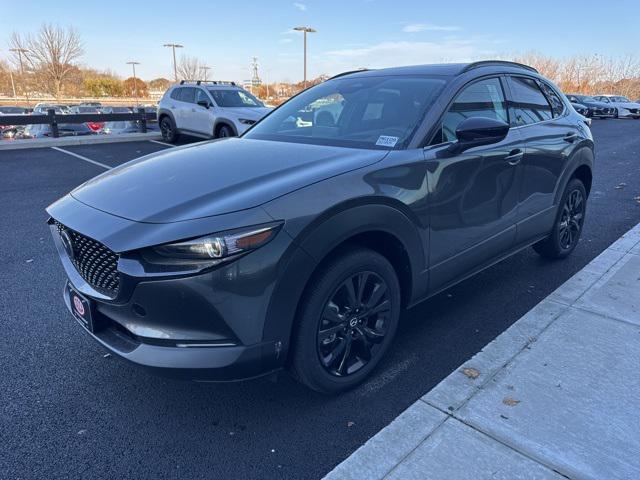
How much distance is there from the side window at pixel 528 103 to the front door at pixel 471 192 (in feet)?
0.64

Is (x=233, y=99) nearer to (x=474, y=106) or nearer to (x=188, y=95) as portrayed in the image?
(x=188, y=95)

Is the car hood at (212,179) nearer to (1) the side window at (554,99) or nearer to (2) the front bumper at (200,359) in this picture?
(2) the front bumper at (200,359)

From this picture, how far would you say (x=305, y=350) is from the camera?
2.36m

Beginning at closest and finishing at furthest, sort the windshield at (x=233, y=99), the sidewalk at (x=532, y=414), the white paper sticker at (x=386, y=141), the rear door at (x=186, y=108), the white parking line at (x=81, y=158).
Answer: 1. the sidewalk at (x=532, y=414)
2. the white paper sticker at (x=386, y=141)
3. the white parking line at (x=81, y=158)
4. the windshield at (x=233, y=99)
5. the rear door at (x=186, y=108)

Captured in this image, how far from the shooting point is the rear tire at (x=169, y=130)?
546 inches

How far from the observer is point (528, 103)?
395cm

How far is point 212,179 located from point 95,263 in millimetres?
685

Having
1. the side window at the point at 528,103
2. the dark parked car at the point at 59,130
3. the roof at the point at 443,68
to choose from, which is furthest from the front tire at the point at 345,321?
the dark parked car at the point at 59,130

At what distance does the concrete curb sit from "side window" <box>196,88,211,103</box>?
3.12m

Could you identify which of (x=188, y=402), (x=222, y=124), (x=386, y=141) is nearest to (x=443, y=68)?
(x=386, y=141)

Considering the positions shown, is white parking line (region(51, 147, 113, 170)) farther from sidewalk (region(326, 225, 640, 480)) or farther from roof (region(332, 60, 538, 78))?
sidewalk (region(326, 225, 640, 480))

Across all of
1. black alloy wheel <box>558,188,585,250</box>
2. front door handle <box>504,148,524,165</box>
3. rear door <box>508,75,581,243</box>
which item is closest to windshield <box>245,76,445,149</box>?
front door handle <box>504,148,524,165</box>

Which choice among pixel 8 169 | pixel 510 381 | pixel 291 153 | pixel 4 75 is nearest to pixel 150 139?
pixel 8 169

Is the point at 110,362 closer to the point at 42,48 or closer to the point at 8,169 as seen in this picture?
the point at 8,169
